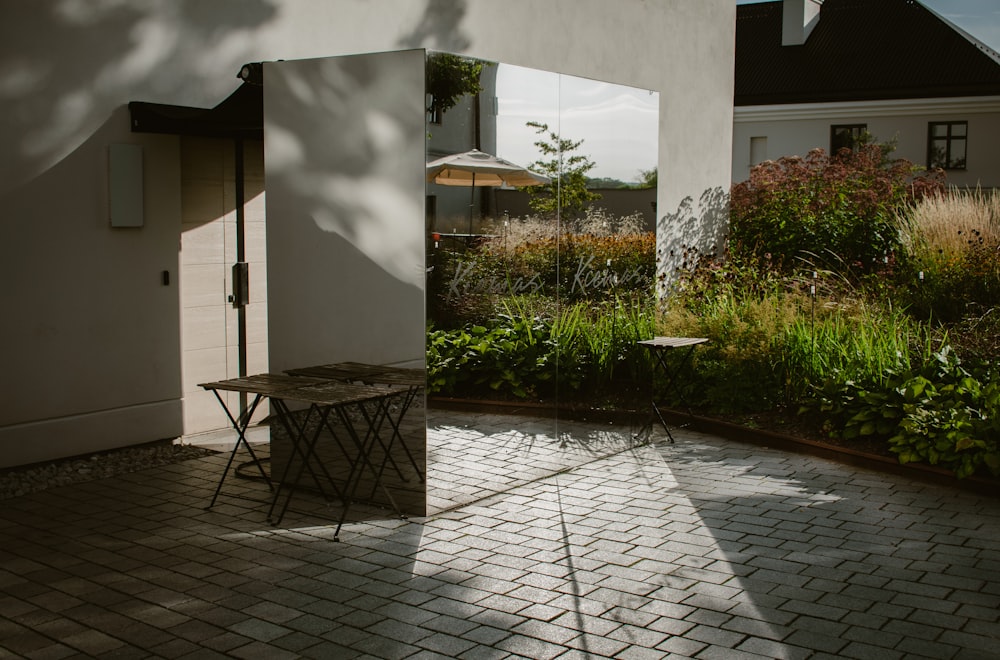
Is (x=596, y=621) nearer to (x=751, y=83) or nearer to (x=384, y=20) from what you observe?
(x=384, y=20)

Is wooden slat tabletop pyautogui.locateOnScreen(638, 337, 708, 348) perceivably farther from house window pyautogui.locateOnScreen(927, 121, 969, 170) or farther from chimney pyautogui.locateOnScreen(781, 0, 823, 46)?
chimney pyautogui.locateOnScreen(781, 0, 823, 46)

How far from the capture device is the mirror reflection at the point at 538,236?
597cm

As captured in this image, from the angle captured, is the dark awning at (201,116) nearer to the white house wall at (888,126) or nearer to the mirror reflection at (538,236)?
the mirror reflection at (538,236)

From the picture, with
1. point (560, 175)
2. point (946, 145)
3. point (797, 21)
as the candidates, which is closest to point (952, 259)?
point (560, 175)

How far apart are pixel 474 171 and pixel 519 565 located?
2.45m

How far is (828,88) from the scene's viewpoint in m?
33.0

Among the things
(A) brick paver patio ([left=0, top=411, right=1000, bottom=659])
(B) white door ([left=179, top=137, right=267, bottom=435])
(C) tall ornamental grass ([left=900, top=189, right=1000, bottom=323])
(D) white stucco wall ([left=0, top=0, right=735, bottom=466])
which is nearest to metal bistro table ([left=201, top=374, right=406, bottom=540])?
(A) brick paver patio ([left=0, top=411, right=1000, bottom=659])

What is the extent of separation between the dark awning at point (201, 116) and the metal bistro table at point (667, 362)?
3585 mm

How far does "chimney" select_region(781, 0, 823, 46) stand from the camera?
35.5 metres

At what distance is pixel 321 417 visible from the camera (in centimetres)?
587

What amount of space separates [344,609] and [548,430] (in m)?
2.92

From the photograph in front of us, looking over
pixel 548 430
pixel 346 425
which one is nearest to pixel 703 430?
pixel 548 430

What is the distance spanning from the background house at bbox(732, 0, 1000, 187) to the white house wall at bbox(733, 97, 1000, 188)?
0.03m

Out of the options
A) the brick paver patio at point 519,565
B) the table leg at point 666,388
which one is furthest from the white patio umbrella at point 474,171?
the table leg at point 666,388
